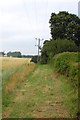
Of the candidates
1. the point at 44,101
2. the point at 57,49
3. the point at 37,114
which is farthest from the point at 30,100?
the point at 57,49

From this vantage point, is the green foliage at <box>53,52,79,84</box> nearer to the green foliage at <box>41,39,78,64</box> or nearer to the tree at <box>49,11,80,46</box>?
the green foliage at <box>41,39,78,64</box>

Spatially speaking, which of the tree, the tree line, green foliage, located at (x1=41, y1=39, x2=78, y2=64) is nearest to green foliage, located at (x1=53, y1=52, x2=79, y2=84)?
green foliage, located at (x1=41, y1=39, x2=78, y2=64)

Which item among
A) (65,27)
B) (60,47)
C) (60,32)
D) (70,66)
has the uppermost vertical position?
(65,27)

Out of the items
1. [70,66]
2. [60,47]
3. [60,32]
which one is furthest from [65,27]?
[70,66]

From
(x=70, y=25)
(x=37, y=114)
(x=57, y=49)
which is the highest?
(x=70, y=25)

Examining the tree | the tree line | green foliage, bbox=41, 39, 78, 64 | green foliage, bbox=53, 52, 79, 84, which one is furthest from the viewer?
the tree

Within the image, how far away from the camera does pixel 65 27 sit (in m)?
43.3

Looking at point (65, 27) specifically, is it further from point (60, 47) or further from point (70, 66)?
point (70, 66)

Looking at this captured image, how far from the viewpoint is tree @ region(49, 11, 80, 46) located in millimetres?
42125

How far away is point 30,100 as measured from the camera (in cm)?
1024

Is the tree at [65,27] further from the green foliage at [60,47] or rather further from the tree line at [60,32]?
the green foliage at [60,47]

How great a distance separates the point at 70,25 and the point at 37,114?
35.6 metres

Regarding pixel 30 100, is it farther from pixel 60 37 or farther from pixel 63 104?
pixel 60 37

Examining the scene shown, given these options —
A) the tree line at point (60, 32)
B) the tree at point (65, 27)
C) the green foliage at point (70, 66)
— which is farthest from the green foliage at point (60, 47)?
the green foliage at point (70, 66)
